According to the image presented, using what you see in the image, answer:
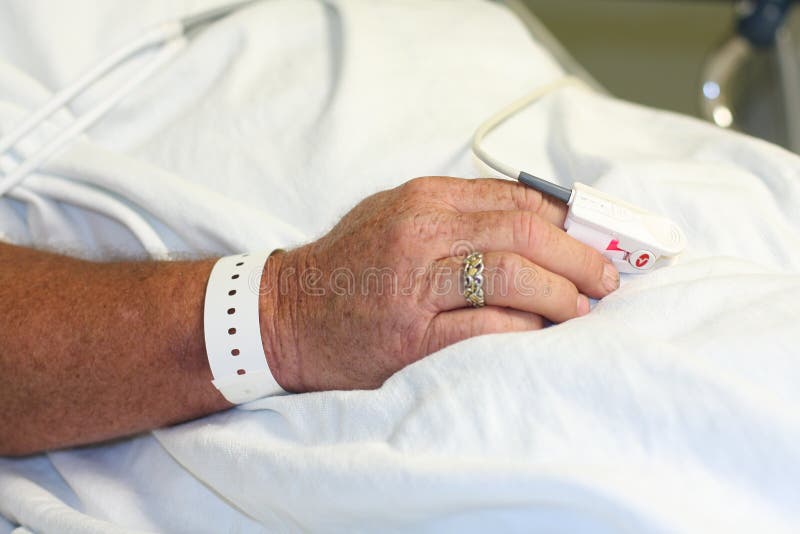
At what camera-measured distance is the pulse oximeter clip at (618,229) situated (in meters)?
0.56

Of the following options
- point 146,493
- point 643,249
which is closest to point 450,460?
point 643,249

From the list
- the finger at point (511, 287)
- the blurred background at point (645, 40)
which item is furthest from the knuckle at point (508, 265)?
the blurred background at point (645, 40)

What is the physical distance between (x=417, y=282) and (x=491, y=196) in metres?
0.11

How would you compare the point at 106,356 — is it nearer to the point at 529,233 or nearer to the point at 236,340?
the point at 236,340

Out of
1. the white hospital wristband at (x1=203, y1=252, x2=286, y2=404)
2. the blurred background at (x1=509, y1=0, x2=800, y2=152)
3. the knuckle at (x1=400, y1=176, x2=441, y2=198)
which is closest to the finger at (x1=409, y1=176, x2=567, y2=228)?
the knuckle at (x1=400, y1=176, x2=441, y2=198)

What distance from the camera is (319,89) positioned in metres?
0.80

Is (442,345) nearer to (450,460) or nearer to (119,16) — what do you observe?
(450,460)

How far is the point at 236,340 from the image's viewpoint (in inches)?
23.9

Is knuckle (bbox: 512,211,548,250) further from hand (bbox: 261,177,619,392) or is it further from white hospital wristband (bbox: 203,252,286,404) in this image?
white hospital wristband (bbox: 203,252,286,404)

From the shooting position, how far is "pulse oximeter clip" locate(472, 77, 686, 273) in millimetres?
562

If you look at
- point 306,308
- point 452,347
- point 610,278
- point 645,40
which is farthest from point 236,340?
point 645,40

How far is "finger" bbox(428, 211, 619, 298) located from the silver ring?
2 centimetres

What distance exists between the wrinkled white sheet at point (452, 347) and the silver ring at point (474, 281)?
0.05m

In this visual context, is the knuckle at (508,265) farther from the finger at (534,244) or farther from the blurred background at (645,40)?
the blurred background at (645,40)
